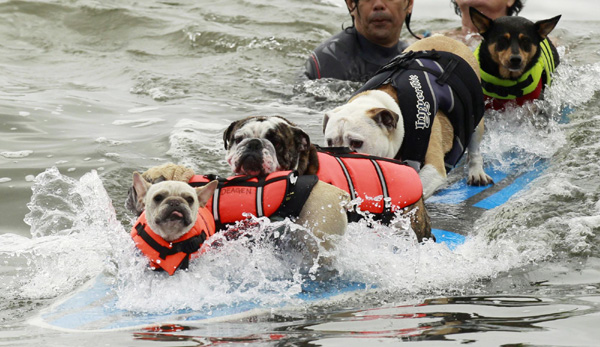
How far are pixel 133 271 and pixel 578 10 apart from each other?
11689mm

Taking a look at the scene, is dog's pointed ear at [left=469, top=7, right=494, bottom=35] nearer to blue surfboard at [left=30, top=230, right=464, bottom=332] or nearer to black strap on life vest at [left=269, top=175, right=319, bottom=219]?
black strap on life vest at [left=269, top=175, right=319, bottom=219]

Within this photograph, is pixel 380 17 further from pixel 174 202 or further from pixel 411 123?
pixel 174 202

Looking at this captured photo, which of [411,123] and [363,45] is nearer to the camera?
[411,123]

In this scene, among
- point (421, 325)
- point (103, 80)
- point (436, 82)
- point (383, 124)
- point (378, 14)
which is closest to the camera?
point (421, 325)

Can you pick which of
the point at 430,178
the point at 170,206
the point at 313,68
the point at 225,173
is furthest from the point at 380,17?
the point at 170,206

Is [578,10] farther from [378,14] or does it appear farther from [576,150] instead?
[576,150]

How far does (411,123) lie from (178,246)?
7.57 feet

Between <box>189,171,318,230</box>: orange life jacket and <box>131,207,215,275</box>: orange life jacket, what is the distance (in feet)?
0.86

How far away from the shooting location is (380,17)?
902 cm

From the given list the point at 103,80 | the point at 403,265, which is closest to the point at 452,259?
the point at 403,265

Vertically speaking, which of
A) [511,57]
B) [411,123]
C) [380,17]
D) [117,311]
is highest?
[380,17]

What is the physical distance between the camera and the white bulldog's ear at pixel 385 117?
5.54 m

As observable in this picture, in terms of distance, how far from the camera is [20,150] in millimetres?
7453

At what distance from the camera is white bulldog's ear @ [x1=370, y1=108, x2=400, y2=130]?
5.54 metres
